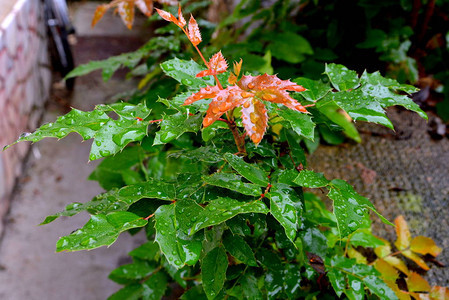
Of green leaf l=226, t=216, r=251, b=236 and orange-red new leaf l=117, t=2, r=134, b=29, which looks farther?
orange-red new leaf l=117, t=2, r=134, b=29

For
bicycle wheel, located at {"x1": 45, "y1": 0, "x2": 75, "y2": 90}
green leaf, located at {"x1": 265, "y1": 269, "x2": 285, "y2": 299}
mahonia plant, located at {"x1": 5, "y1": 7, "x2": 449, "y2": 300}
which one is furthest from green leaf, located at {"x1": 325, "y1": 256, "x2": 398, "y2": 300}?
bicycle wheel, located at {"x1": 45, "y1": 0, "x2": 75, "y2": 90}

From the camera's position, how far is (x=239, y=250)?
76cm

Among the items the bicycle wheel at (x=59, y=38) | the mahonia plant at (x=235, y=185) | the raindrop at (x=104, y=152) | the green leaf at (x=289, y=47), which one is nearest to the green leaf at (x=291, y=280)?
the mahonia plant at (x=235, y=185)

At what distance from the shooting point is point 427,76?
6.68 ft

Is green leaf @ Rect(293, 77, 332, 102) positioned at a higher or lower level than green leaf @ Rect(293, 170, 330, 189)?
higher

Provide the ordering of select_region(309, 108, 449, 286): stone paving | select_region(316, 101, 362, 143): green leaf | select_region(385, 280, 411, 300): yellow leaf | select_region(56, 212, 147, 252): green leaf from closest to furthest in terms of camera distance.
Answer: select_region(56, 212, 147, 252): green leaf → select_region(385, 280, 411, 300): yellow leaf → select_region(309, 108, 449, 286): stone paving → select_region(316, 101, 362, 143): green leaf

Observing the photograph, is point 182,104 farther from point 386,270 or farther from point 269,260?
point 386,270

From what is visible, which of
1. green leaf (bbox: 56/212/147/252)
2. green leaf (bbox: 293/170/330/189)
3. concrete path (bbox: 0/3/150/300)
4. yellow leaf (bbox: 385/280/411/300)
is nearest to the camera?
green leaf (bbox: 56/212/147/252)

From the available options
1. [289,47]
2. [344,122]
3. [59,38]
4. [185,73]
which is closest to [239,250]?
[185,73]

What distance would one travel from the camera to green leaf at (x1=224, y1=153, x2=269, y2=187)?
69cm

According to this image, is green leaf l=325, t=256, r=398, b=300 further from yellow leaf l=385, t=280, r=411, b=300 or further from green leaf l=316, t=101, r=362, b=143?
green leaf l=316, t=101, r=362, b=143

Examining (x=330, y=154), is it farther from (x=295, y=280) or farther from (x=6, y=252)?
(x=6, y=252)

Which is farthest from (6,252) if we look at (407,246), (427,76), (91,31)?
(91,31)

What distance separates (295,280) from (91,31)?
13.6 ft
